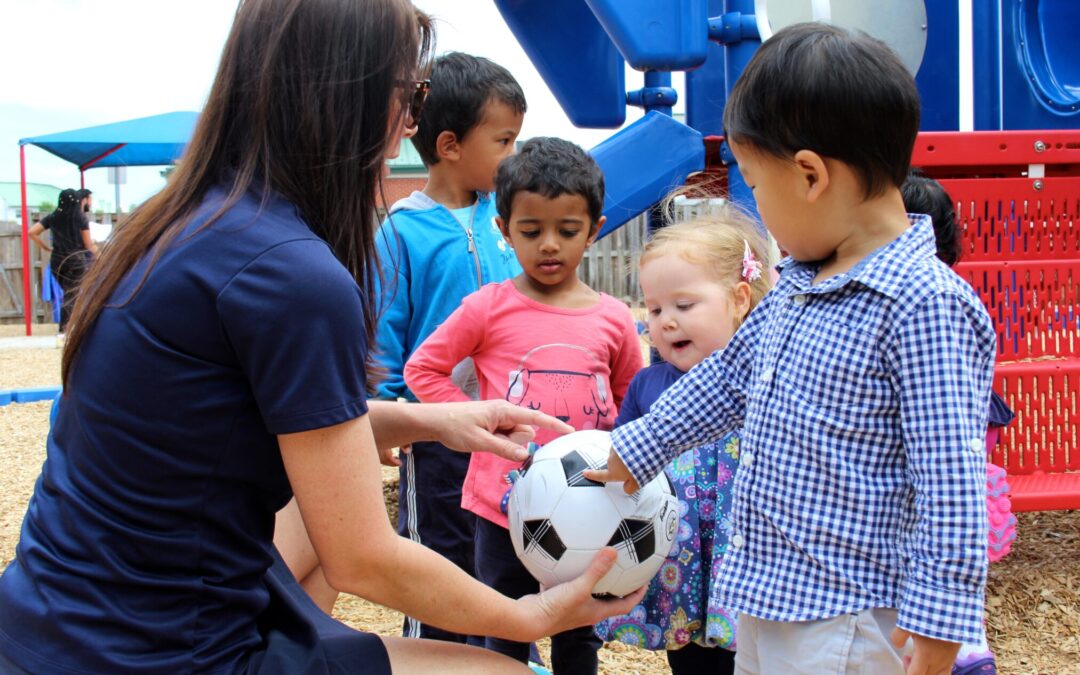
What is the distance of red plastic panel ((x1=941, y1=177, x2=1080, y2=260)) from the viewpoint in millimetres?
3426

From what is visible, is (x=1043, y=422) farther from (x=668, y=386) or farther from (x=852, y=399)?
(x=852, y=399)

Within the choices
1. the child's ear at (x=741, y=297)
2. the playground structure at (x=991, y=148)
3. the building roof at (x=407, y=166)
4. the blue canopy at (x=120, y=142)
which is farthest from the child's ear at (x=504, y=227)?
the building roof at (x=407, y=166)

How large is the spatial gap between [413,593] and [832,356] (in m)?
0.77

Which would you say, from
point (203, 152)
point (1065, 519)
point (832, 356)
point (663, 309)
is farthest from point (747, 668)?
point (1065, 519)

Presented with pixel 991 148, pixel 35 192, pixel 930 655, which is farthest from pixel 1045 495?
pixel 35 192

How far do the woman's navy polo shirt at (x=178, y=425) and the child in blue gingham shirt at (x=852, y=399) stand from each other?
702 mm

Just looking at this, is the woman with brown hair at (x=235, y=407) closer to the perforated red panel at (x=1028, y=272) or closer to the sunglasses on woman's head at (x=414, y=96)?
the sunglasses on woman's head at (x=414, y=96)

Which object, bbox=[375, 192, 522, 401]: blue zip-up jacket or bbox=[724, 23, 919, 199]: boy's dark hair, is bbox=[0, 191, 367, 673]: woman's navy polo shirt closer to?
bbox=[724, 23, 919, 199]: boy's dark hair

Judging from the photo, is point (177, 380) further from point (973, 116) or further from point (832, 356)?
point (973, 116)

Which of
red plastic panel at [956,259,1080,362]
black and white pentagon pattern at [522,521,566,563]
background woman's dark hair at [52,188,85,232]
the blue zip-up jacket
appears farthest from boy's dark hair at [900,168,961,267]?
background woman's dark hair at [52,188,85,232]

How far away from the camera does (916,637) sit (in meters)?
1.53

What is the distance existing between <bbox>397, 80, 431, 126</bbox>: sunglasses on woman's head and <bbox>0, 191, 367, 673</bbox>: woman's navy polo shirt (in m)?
0.34

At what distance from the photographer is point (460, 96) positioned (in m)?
3.17

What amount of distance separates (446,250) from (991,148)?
1841 millimetres
